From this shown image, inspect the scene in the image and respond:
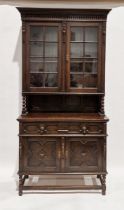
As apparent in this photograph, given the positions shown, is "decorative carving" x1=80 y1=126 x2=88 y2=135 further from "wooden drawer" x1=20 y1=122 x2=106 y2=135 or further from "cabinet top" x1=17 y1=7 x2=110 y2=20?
"cabinet top" x1=17 y1=7 x2=110 y2=20

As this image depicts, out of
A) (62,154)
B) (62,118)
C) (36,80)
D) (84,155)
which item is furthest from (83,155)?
(36,80)

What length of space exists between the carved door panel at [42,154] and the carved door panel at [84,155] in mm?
146

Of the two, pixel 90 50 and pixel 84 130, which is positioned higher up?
pixel 90 50

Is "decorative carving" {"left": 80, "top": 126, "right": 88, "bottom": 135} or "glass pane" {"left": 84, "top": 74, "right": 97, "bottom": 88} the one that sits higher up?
"glass pane" {"left": 84, "top": 74, "right": 97, "bottom": 88}

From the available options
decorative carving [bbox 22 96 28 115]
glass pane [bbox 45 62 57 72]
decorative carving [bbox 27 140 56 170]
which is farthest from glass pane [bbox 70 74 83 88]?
decorative carving [bbox 27 140 56 170]

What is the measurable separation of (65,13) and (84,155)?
1619mm

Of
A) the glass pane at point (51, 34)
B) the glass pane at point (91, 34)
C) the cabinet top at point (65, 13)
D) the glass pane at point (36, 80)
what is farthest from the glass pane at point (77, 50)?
the glass pane at point (36, 80)

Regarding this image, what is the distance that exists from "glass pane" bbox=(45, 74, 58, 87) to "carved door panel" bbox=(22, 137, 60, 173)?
2.10ft

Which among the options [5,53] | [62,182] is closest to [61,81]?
[5,53]

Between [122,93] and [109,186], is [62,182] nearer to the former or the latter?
[109,186]

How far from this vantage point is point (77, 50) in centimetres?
380

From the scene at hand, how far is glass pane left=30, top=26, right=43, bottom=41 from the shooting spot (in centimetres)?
372

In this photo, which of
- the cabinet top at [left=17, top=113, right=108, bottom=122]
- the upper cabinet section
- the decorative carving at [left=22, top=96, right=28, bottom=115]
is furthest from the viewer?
the decorative carving at [left=22, top=96, right=28, bottom=115]

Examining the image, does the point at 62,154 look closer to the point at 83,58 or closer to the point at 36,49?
the point at 83,58
